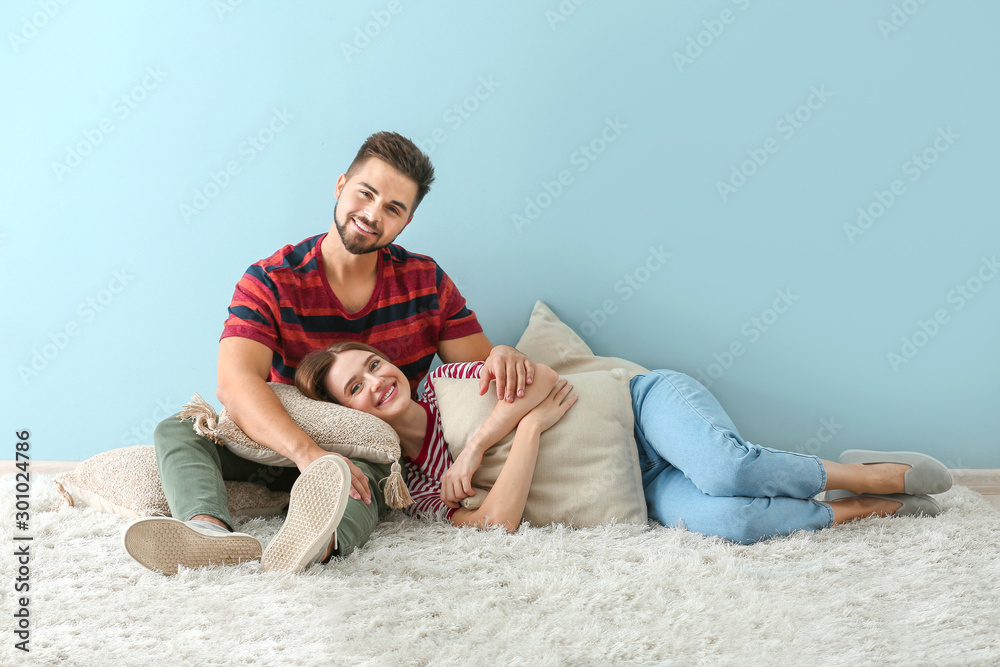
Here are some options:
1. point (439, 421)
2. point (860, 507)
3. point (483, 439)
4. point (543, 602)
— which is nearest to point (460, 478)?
point (483, 439)

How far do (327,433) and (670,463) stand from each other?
78 centimetres

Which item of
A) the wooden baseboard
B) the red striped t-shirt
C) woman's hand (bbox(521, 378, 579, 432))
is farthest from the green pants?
the wooden baseboard

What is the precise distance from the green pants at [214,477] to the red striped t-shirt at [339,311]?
9.3 inches

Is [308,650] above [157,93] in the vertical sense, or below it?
below

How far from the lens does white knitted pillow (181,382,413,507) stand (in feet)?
4.48

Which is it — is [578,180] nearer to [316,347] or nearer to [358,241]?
[358,241]

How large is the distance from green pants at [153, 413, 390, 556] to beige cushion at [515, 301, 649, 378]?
57 centimetres

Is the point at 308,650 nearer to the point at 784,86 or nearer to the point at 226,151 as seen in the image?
the point at 226,151

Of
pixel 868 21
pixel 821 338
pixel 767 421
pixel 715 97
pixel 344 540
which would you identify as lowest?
pixel 344 540

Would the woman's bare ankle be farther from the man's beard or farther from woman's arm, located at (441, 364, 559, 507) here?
the man's beard

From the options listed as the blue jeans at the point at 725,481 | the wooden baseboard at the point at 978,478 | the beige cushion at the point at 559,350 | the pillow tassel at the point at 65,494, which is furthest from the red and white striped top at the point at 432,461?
the wooden baseboard at the point at 978,478

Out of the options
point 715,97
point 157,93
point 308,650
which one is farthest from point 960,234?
point 157,93

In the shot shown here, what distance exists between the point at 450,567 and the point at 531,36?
144 cm

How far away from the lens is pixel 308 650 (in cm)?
85
